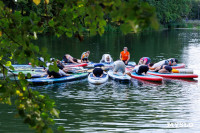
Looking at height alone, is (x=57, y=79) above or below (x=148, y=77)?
above

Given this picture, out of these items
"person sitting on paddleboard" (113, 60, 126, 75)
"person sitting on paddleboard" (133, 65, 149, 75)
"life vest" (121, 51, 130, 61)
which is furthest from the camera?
"life vest" (121, 51, 130, 61)

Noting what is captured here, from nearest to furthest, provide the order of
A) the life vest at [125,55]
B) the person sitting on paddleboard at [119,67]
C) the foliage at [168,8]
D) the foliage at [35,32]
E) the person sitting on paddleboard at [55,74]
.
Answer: the foliage at [35,32]
the person sitting on paddleboard at [55,74]
the person sitting on paddleboard at [119,67]
the life vest at [125,55]
the foliage at [168,8]

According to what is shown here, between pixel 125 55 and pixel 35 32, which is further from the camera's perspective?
pixel 125 55

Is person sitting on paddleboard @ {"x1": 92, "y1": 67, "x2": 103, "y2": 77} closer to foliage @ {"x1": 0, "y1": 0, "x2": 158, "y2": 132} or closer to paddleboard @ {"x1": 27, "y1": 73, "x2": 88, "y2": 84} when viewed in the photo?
paddleboard @ {"x1": 27, "y1": 73, "x2": 88, "y2": 84}

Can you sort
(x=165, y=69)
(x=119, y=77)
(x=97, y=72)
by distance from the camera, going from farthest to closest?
(x=165, y=69)
(x=97, y=72)
(x=119, y=77)

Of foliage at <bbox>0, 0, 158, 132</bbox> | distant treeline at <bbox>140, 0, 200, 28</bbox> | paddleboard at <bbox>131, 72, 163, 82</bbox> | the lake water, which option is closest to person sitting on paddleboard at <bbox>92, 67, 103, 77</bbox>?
the lake water

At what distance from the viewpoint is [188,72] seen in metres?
18.7

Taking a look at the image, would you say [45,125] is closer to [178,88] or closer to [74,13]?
[74,13]

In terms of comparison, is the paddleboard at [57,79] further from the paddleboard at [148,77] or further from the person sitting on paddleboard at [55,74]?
the paddleboard at [148,77]

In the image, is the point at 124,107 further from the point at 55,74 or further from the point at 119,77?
the point at 55,74

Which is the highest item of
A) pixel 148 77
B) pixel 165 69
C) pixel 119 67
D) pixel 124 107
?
pixel 119 67

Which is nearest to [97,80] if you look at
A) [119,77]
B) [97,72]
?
[97,72]

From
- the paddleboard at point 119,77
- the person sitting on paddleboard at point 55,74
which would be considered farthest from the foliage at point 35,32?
the paddleboard at point 119,77

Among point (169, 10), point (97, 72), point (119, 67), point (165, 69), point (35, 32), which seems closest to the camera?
point (35, 32)
